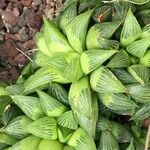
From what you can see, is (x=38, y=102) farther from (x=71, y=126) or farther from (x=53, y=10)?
(x=53, y=10)

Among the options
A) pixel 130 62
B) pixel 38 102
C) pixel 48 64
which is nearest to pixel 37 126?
pixel 38 102

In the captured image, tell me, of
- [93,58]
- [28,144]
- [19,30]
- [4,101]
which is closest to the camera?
[93,58]

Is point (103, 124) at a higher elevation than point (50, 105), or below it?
below

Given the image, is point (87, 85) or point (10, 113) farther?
point (10, 113)

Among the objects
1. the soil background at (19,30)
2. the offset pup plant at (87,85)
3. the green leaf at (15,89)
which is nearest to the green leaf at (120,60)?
the offset pup plant at (87,85)

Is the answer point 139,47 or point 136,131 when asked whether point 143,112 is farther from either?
point 139,47

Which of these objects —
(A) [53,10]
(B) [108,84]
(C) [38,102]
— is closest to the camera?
(B) [108,84]

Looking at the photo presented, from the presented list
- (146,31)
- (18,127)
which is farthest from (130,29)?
(18,127)
